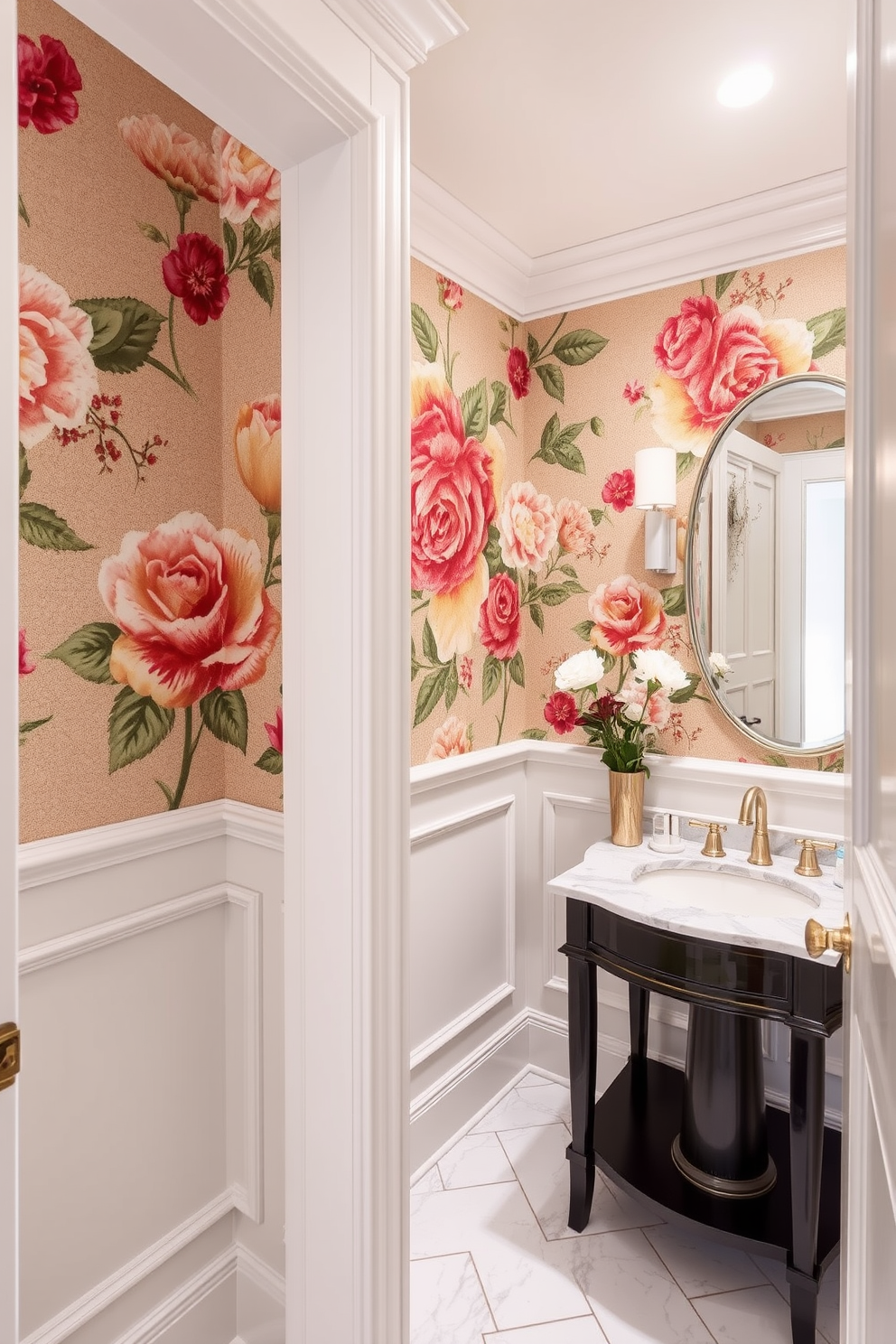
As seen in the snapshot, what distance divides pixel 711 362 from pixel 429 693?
1.15 metres

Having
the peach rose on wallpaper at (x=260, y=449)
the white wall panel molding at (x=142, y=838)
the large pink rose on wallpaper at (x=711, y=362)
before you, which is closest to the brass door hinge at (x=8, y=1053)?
the white wall panel molding at (x=142, y=838)

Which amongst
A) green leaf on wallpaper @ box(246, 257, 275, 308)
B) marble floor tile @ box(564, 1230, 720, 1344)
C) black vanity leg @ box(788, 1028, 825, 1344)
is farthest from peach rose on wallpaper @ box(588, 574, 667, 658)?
marble floor tile @ box(564, 1230, 720, 1344)

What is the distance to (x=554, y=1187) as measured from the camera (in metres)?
1.93

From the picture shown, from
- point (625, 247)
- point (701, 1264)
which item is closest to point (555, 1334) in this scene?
point (701, 1264)

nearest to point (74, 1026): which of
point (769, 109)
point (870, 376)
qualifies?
point (870, 376)

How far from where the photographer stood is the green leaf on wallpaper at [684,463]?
211 centimetres

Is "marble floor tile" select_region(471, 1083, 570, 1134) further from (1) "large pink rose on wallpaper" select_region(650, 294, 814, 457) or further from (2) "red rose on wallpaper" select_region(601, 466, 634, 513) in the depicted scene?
(1) "large pink rose on wallpaper" select_region(650, 294, 814, 457)

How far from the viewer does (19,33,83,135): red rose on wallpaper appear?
1217mm

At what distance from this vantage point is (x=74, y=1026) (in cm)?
132

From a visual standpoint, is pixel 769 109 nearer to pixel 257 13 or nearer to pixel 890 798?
pixel 257 13

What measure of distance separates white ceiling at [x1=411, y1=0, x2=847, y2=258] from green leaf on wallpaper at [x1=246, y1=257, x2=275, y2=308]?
46 cm

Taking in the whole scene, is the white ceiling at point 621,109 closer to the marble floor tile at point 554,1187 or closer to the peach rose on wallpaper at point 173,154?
the peach rose on wallpaper at point 173,154

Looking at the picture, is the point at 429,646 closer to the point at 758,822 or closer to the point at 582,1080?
the point at 758,822

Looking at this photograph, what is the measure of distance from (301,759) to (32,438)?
68cm
